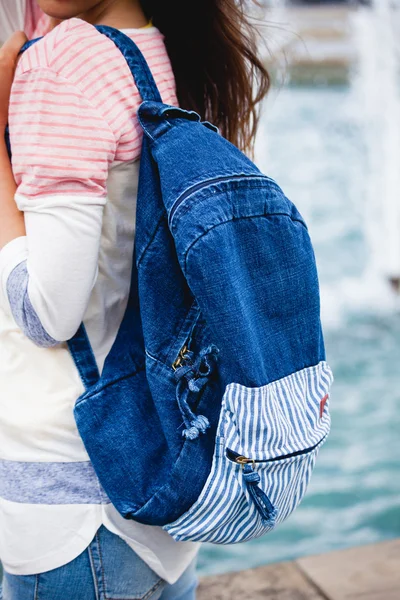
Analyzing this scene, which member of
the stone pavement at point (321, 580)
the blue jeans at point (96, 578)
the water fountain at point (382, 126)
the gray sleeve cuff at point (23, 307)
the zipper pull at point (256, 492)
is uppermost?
the gray sleeve cuff at point (23, 307)

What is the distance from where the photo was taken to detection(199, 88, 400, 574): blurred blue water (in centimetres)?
280

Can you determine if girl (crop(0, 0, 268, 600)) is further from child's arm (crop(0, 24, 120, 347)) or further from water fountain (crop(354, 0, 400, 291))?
water fountain (crop(354, 0, 400, 291))

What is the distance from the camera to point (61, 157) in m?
0.81

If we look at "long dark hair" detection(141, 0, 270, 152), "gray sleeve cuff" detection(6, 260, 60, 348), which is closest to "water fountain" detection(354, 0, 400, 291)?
"long dark hair" detection(141, 0, 270, 152)

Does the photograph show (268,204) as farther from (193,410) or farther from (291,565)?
(291,565)

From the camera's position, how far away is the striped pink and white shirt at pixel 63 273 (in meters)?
0.82

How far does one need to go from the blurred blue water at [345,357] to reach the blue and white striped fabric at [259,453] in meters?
0.80

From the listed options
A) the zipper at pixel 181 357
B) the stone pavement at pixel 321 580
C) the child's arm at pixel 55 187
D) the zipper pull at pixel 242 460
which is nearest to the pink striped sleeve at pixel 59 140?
the child's arm at pixel 55 187

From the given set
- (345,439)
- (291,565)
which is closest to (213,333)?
(291,565)

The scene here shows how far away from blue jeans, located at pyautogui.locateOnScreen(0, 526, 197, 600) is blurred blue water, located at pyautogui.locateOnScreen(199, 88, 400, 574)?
934mm

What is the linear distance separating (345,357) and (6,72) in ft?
11.2

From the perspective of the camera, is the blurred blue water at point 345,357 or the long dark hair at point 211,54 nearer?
the long dark hair at point 211,54

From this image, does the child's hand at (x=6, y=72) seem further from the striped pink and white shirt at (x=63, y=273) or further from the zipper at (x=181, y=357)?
the zipper at (x=181, y=357)

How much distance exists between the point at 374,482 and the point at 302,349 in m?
2.37
